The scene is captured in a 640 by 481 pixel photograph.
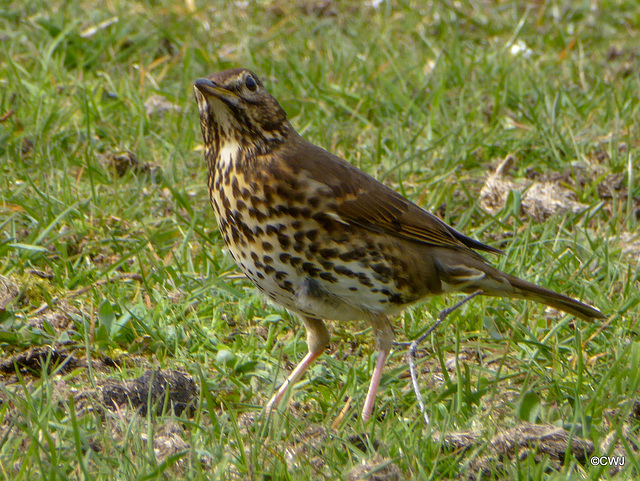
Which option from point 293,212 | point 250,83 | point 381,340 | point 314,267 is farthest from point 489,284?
point 250,83

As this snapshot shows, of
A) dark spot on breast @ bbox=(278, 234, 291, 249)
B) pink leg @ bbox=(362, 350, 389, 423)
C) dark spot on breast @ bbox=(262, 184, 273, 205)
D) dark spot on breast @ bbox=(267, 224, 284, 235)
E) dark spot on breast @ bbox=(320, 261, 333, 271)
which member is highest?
dark spot on breast @ bbox=(262, 184, 273, 205)

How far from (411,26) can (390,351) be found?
413cm

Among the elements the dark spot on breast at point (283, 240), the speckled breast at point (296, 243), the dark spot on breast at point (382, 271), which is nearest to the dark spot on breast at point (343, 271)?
the speckled breast at point (296, 243)

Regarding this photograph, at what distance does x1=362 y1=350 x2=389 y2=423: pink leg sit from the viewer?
3.60 m

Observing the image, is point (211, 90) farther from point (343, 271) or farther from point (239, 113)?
point (343, 271)

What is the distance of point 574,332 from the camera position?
14.5 ft

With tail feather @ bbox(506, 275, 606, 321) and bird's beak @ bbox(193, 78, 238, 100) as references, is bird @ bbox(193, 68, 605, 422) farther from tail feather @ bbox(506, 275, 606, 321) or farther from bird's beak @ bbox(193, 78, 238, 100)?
tail feather @ bbox(506, 275, 606, 321)

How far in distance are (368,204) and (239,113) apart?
0.66 m

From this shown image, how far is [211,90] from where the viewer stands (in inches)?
144

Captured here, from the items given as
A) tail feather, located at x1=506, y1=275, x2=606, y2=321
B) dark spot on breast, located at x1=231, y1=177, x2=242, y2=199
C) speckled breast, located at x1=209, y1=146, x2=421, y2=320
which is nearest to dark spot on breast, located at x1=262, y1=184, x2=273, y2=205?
speckled breast, located at x1=209, y1=146, x2=421, y2=320

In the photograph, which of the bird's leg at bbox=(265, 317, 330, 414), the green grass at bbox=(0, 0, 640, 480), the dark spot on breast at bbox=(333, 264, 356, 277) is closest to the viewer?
the green grass at bbox=(0, 0, 640, 480)

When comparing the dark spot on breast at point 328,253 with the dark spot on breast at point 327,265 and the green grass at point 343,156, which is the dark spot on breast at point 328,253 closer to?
the dark spot on breast at point 327,265

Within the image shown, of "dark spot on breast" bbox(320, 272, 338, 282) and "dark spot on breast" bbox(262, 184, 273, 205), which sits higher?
"dark spot on breast" bbox(262, 184, 273, 205)

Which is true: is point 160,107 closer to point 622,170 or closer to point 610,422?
point 622,170
